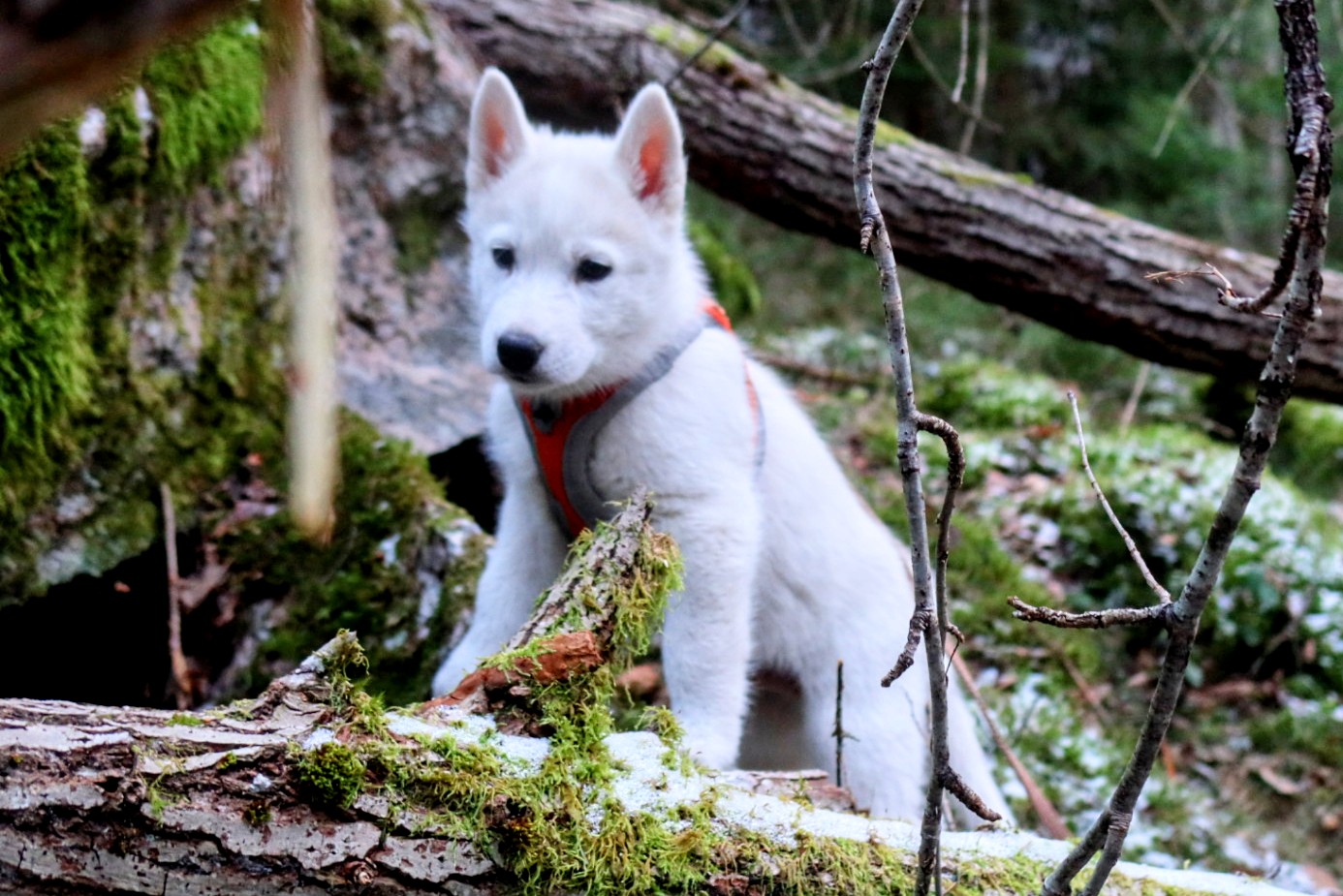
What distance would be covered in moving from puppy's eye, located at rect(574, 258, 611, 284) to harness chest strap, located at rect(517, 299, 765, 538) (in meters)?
0.39

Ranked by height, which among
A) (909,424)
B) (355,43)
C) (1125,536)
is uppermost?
(355,43)

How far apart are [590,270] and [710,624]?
1274mm

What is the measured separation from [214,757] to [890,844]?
143cm

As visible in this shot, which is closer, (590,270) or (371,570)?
(590,270)

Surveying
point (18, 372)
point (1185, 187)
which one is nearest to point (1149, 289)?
point (18, 372)

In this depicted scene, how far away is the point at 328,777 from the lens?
2.06m

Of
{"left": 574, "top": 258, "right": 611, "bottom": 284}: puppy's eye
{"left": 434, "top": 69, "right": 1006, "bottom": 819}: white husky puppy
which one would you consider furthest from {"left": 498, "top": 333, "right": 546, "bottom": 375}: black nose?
{"left": 574, "top": 258, "right": 611, "bottom": 284}: puppy's eye

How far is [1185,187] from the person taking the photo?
36.6ft

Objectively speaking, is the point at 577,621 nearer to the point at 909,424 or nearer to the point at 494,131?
the point at 909,424

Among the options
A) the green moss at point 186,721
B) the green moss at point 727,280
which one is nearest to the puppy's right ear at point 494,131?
the green moss at point 186,721

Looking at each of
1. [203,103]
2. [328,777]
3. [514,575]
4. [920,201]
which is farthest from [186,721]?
[920,201]

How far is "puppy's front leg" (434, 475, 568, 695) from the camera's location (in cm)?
393

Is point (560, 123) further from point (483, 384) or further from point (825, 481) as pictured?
point (825, 481)

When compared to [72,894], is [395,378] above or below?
above
